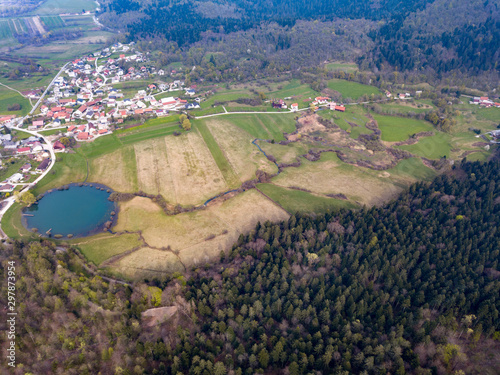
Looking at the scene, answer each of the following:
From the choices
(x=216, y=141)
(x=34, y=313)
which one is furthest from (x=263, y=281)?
(x=216, y=141)

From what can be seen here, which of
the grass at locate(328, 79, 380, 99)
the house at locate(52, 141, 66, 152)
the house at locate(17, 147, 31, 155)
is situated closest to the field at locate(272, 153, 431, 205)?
the grass at locate(328, 79, 380, 99)

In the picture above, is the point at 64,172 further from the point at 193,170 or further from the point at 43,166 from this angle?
the point at 193,170

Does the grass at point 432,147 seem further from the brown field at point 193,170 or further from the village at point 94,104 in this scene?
the brown field at point 193,170

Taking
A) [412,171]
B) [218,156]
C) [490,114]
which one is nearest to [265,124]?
[218,156]

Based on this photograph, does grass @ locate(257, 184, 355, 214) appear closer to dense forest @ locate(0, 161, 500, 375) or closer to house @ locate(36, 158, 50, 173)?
dense forest @ locate(0, 161, 500, 375)

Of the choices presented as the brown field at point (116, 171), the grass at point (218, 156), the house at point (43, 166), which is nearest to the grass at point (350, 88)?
the grass at point (218, 156)

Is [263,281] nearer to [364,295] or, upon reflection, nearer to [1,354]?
[364,295]
